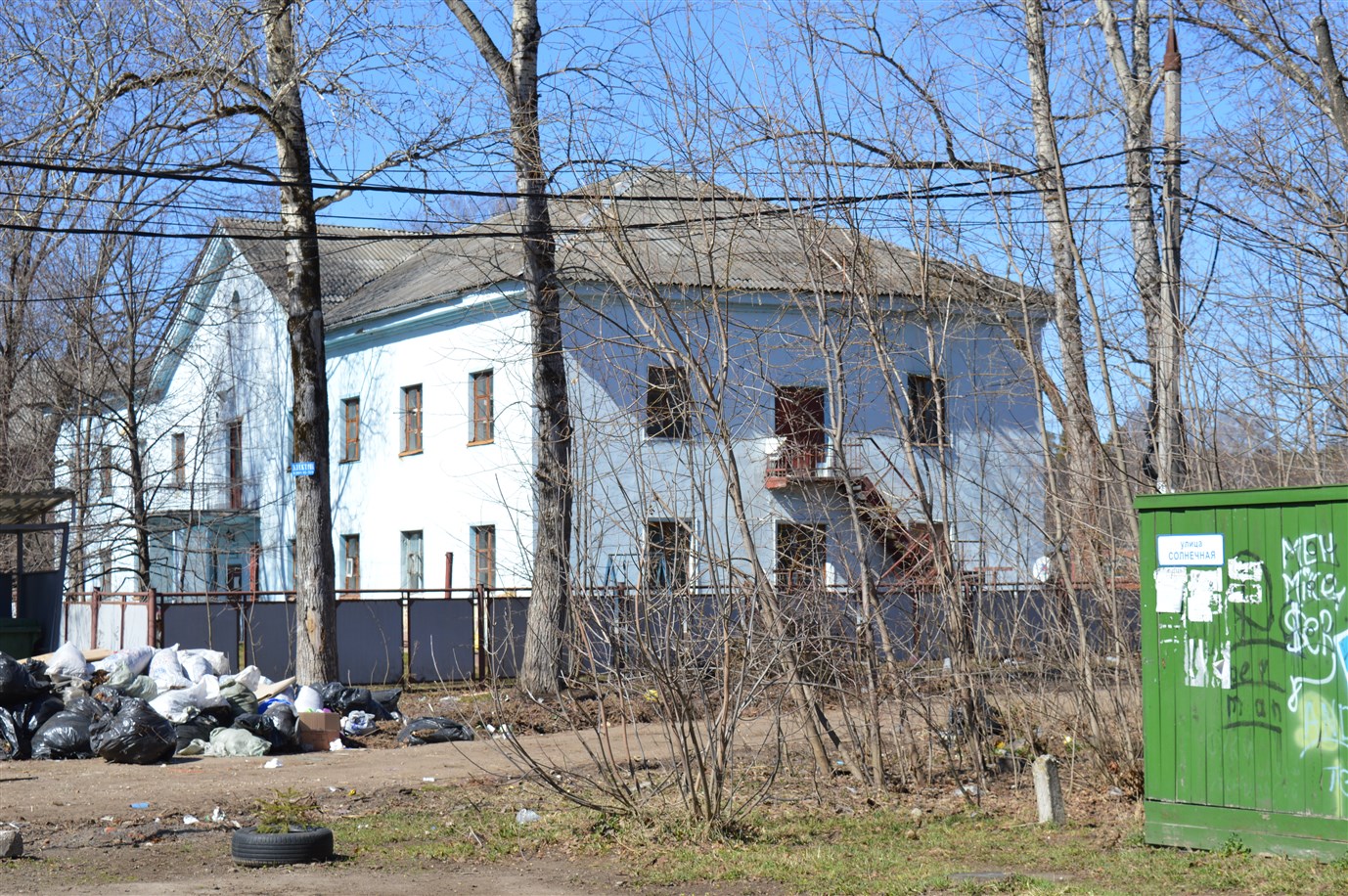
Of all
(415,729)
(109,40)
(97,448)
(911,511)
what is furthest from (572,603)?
(97,448)

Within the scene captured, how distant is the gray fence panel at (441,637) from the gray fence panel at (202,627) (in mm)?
2527

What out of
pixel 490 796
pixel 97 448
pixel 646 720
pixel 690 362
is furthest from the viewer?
pixel 97 448

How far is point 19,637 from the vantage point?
64.6 ft

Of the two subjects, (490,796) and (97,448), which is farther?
(97,448)

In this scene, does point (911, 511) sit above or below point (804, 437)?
below

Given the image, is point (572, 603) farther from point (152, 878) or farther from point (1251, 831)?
point (1251, 831)

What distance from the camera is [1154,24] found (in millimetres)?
16328

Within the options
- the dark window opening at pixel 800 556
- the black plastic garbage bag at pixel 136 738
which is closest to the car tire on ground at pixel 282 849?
the dark window opening at pixel 800 556

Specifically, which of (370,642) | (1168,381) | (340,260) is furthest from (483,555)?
(1168,381)

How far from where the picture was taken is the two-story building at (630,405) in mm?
10242

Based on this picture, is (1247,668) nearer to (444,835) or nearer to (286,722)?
(444,835)

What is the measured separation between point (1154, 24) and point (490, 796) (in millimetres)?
11708

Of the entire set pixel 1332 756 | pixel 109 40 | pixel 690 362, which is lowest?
pixel 1332 756

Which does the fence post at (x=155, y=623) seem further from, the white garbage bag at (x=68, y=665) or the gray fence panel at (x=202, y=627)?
the white garbage bag at (x=68, y=665)
